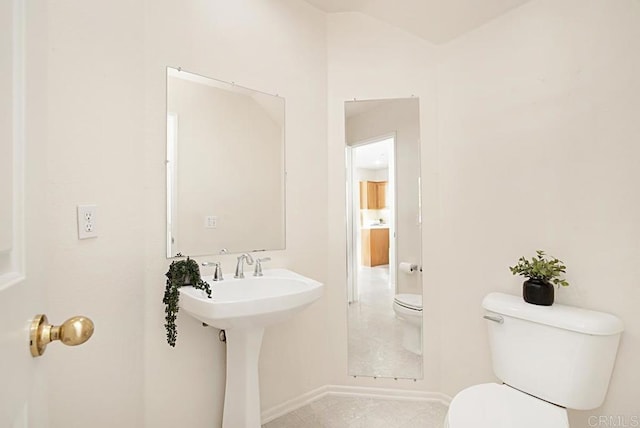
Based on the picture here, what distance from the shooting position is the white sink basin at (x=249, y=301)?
1.28 meters

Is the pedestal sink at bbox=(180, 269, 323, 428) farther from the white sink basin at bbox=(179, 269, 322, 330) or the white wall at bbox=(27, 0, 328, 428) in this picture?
the white wall at bbox=(27, 0, 328, 428)

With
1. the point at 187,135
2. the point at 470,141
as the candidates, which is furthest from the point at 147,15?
the point at 470,141

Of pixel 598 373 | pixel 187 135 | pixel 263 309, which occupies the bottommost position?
pixel 598 373

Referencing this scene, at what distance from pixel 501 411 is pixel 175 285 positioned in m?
1.39

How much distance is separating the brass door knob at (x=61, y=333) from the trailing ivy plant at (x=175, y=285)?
0.89 meters

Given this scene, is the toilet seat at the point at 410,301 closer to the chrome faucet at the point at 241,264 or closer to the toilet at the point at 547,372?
the toilet at the point at 547,372

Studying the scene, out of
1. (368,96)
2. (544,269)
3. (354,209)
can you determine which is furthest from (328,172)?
(544,269)

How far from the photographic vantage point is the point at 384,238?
88.2 inches

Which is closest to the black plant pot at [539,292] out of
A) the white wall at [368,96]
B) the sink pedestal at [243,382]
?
the white wall at [368,96]

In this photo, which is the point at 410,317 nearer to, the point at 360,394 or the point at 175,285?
the point at 360,394

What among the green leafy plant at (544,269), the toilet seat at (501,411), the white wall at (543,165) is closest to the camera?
the toilet seat at (501,411)

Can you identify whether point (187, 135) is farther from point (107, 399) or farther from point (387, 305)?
point (387, 305)

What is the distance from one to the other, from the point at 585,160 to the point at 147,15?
6.89 ft

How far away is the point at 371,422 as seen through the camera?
6.19 feet
